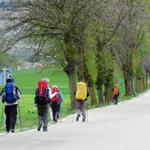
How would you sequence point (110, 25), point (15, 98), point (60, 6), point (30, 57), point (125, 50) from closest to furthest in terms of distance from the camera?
point (15, 98), point (60, 6), point (30, 57), point (110, 25), point (125, 50)

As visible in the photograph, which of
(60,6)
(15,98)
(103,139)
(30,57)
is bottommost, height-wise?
(103,139)

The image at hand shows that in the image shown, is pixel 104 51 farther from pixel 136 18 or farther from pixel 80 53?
pixel 136 18

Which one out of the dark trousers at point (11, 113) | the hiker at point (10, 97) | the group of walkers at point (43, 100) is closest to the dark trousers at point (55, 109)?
the group of walkers at point (43, 100)

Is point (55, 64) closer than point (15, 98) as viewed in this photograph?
No

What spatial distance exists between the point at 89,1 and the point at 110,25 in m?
6.97

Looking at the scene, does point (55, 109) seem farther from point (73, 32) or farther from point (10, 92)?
point (73, 32)

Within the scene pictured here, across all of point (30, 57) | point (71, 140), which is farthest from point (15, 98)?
point (30, 57)

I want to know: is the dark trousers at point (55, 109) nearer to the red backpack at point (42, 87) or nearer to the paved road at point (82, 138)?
the paved road at point (82, 138)

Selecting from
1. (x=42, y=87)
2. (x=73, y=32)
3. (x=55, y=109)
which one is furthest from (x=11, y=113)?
(x=73, y=32)

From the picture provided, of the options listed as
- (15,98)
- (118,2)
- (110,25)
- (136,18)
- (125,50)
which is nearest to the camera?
(15,98)

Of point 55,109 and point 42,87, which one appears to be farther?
point 55,109

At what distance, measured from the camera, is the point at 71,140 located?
18.1 metres

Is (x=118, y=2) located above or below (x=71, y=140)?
above

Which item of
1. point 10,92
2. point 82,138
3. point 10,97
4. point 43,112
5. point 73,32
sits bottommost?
point 82,138
